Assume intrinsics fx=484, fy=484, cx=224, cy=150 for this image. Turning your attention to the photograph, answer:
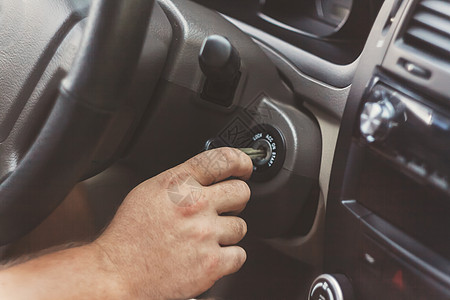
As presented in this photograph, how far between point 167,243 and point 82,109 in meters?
0.29

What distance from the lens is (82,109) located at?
43cm

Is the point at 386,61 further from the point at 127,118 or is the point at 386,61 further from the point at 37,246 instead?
the point at 37,246

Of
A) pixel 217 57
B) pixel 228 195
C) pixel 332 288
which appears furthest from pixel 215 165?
pixel 332 288

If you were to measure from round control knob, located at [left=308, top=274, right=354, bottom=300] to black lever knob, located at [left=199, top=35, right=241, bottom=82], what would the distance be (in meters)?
0.37

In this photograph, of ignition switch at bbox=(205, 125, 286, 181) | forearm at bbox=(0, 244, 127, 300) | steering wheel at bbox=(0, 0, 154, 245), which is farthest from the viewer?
ignition switch at bbox=(205, 125, 286, 181)

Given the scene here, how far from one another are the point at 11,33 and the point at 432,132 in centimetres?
64

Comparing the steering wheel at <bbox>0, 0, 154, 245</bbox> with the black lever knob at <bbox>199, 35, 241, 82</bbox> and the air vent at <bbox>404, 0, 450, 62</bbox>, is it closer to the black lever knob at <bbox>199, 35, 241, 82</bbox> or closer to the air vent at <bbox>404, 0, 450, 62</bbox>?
the black lever knob at <bbox>199, 35, 241, 82</bbox>

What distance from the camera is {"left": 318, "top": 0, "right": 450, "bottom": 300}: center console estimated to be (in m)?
0.63

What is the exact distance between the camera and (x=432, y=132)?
623 millimetres

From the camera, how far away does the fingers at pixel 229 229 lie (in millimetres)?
693

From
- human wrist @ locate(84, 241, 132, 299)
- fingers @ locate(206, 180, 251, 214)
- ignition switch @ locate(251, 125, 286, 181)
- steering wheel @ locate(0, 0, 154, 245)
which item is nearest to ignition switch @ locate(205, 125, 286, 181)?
ignition switch @ locate(251, 125, 286, 181)

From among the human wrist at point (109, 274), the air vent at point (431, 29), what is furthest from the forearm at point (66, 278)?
the air vent at point (431, 29)

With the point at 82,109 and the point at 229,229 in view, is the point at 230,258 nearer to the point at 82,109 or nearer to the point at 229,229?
the point at 229,229

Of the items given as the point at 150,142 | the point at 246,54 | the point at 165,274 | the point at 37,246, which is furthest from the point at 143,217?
the point at 37,246
